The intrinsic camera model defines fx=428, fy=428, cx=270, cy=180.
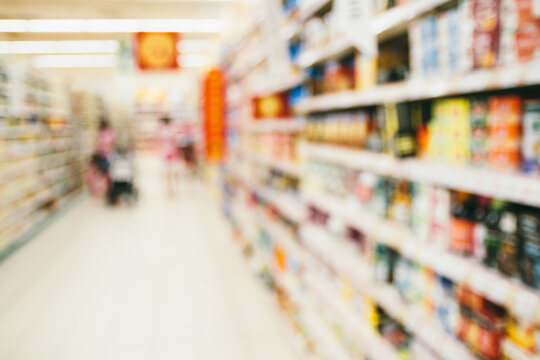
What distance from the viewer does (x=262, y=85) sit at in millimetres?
4012

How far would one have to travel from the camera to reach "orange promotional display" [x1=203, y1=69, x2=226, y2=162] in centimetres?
712

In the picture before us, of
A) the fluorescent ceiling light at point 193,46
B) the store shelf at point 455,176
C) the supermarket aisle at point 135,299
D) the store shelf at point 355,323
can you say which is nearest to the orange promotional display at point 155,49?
the supermarket aisle at point 135,299

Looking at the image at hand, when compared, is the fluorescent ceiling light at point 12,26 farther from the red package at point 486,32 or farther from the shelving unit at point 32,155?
the red package at point 486,32

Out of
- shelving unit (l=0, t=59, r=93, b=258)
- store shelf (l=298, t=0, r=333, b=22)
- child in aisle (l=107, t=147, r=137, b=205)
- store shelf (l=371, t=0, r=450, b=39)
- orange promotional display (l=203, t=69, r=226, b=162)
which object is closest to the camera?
store shelf (l=371, t=0, r=450, b=39)

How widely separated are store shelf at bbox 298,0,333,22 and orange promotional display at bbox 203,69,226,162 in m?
4.51

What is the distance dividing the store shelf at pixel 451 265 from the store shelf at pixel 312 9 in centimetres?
114

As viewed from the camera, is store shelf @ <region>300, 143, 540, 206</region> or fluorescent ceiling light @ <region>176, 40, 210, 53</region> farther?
fluorescent ceiling light @ <region>176, 40, 210, 53</region>

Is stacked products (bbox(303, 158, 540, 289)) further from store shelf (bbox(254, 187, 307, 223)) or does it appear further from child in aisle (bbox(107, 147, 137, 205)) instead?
child in aisle (bbox(107, 147, 137, 205))

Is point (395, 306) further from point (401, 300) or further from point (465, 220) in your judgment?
→ point (465, 220)

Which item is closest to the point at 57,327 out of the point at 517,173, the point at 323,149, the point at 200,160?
the point at 323,149

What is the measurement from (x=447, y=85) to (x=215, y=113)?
6082mm

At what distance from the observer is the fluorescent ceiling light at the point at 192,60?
1453 cm

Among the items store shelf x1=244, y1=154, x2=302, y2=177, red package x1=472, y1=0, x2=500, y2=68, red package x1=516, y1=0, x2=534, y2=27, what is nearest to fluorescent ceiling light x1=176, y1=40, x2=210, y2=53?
store shelf x1=244, y1=154, x2=302, y2=177

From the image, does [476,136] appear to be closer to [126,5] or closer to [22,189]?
[22,189]
